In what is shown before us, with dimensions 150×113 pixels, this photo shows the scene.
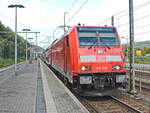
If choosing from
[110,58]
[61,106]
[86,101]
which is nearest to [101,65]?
[110,58]

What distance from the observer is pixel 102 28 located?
11.1m

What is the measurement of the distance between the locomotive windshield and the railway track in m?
2.51

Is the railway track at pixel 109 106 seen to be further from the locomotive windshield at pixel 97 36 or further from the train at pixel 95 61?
the locomotive windshield at pixel 97 36

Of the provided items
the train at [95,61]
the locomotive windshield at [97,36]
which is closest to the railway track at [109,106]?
the train at [95,61]

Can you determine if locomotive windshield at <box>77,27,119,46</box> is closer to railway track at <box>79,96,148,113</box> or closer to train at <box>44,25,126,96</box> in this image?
train at <box>44,25,126,96</box>

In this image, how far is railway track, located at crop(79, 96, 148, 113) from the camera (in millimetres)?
8602

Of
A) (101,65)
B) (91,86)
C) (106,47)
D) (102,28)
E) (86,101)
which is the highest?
(102,28)

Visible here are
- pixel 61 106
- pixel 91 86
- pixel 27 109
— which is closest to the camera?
pixel 27 109

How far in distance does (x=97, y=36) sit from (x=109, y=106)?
3.23 metres

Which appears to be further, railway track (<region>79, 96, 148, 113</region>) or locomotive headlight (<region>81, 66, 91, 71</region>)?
locomotive headlight (<region>81, 66, 91, 71</region>)

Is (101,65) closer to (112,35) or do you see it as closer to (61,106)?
(112,35)

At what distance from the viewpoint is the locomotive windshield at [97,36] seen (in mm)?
10617

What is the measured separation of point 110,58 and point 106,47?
565 millimetres

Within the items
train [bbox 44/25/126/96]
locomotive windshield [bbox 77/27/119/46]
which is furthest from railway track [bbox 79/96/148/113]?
locomotive windshield [bbox 77/27/119/46]
